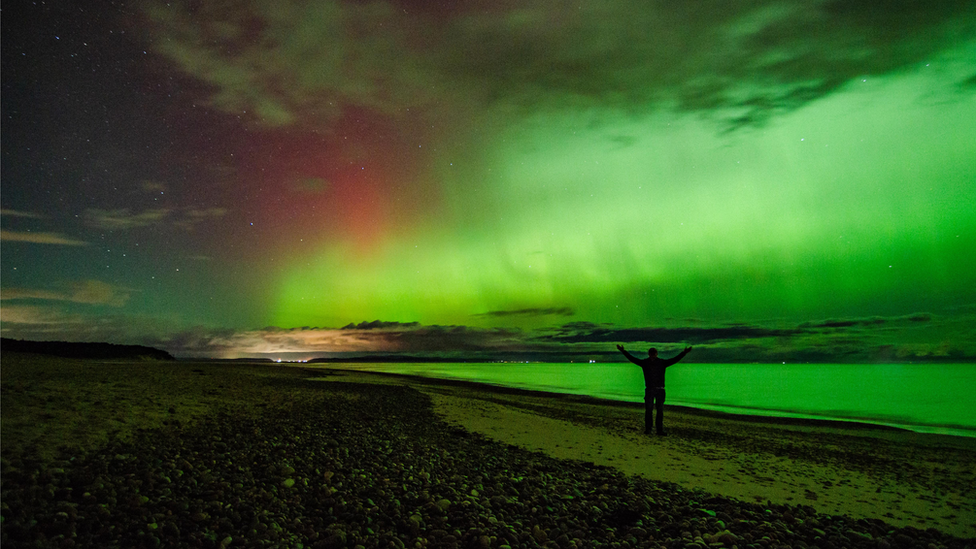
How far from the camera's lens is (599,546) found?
18.9 ft

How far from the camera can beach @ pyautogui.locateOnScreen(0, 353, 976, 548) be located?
544cm

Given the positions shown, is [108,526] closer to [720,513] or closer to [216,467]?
[216,467]

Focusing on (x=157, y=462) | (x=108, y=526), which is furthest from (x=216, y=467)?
(x=108, y=526)

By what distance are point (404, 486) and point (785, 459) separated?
10.1 meters

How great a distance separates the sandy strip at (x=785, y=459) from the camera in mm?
8414

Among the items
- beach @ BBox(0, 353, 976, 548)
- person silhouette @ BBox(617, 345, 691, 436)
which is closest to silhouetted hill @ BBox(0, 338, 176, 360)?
beach @ BBox(0, 353, 976, 548)

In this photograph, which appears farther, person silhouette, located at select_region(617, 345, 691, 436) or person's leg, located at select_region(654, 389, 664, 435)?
person's leg, located at select_region(654, 389, 664, 435)

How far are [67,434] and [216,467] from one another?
2476 mm

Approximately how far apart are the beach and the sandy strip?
0.08 m

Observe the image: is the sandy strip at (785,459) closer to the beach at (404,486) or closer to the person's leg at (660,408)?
the beach at (404,486)

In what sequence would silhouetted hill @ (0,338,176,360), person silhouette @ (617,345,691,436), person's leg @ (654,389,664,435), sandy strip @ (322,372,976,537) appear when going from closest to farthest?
1. sandy strip @ (322,372,976,537)
2. person silhouette @ (617,345,691,436)
3. person's leg @ (654,389,664,435)
4. silhouetted hill @ (0,338,176,360)

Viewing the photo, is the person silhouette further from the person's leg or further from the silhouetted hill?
the silhouetted hill

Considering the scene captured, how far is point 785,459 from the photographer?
12.3m

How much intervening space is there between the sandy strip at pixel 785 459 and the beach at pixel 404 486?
80 millimetres
